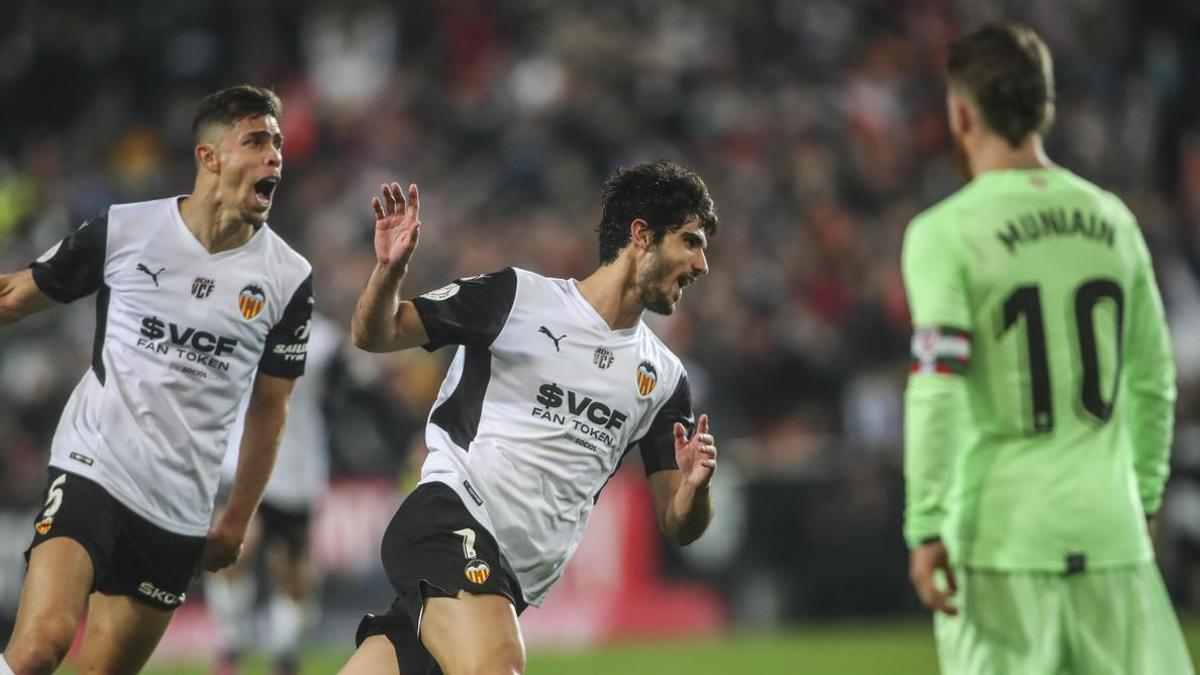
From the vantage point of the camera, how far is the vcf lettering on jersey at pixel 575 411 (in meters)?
5.83

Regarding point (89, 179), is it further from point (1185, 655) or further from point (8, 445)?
point (1185, 655)

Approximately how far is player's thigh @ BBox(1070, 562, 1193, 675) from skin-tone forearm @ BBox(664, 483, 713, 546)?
61.1 inches

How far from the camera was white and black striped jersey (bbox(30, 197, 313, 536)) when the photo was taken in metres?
6.23

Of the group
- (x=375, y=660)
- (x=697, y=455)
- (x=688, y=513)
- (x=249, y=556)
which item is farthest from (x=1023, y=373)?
Answer: (x=249, y=556)

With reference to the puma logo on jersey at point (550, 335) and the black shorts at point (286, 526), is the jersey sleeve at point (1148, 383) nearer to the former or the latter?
the puma logo on jersey at point (550, 335)

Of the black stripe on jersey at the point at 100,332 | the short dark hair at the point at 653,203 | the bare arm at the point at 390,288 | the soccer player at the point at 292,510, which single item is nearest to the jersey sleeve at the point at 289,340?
the black stripe on jersey at the point at 100,332

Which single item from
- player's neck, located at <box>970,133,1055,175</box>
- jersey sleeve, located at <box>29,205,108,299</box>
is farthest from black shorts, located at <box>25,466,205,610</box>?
player's neck, located at <box>970,133,1055,175</box>

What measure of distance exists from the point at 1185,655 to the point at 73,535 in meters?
3.71

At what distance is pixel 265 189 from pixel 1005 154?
2904 millimetres

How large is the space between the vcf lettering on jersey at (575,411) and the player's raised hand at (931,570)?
1.62 meters

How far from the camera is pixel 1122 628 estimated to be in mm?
4516

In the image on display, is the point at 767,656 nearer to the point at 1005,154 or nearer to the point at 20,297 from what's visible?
the point at 20,297

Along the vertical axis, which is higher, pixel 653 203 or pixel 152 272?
pixel 653 203

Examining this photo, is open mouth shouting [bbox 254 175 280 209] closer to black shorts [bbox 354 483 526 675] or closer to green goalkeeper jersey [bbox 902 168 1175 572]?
black shorts [bbox 354 483 526 675]
